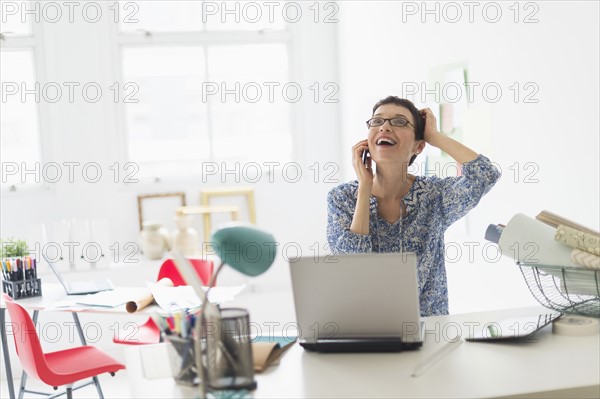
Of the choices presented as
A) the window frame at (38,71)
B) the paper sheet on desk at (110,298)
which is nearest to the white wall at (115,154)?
the window frame at (38,71)

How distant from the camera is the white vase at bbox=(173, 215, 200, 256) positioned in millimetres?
5488

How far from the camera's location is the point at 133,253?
18.9ft

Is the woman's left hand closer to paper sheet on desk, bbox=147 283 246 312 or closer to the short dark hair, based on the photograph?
the short dark hair

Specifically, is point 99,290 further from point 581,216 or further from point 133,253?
point 581,216

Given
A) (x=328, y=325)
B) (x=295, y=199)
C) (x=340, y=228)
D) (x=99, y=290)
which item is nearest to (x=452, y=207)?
(x=340, y=228)

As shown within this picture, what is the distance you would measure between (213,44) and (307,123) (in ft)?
3.26

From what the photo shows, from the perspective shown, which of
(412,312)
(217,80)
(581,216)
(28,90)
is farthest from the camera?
(217,80)

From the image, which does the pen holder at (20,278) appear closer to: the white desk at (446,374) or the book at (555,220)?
the white desk at (446,374)

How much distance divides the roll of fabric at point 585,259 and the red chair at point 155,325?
223 cm

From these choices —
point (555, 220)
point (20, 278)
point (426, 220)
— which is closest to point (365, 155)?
point (426, 220)

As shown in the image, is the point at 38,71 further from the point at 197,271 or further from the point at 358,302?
the point at 358,302

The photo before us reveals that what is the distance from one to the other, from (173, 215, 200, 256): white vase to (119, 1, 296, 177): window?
543 millimetres

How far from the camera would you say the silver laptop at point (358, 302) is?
192 centimetres

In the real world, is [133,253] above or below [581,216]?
below
